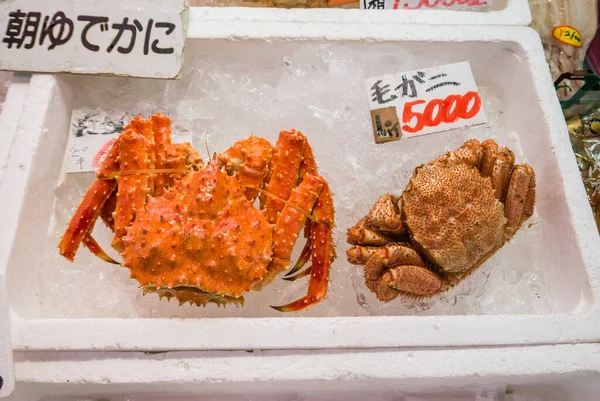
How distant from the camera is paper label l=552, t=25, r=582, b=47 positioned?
2.44 metres

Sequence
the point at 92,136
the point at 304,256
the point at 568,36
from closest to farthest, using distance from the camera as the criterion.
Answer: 1. the point at 304,256
2. the point at 92,136
3. the point at 568,36

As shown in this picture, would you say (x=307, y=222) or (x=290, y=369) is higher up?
(x=307, y=222)

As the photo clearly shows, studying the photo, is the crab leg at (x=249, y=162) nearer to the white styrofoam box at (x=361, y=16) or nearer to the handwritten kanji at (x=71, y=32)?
the handwritten kanji at (x=71, y=32)

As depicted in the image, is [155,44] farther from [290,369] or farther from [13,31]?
[290,369]

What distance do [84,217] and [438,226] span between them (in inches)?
44.8

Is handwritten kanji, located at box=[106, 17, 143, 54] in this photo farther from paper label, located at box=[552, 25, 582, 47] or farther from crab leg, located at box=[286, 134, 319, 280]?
paper label, located at box=[552, 25, 582, 47]

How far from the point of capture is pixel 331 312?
1.65 m

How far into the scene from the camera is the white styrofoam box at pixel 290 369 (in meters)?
1.38

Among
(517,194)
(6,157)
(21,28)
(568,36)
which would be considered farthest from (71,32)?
(568,36)

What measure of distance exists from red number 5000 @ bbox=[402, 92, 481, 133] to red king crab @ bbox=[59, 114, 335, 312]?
51 centimetres

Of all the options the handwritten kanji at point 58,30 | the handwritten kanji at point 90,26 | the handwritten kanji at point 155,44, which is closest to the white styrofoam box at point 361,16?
the handwritten kanji at point 155,44

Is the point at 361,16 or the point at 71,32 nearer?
the point at 71,32

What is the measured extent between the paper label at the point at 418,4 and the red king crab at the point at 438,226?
82 centimetres

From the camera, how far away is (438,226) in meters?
1.52
